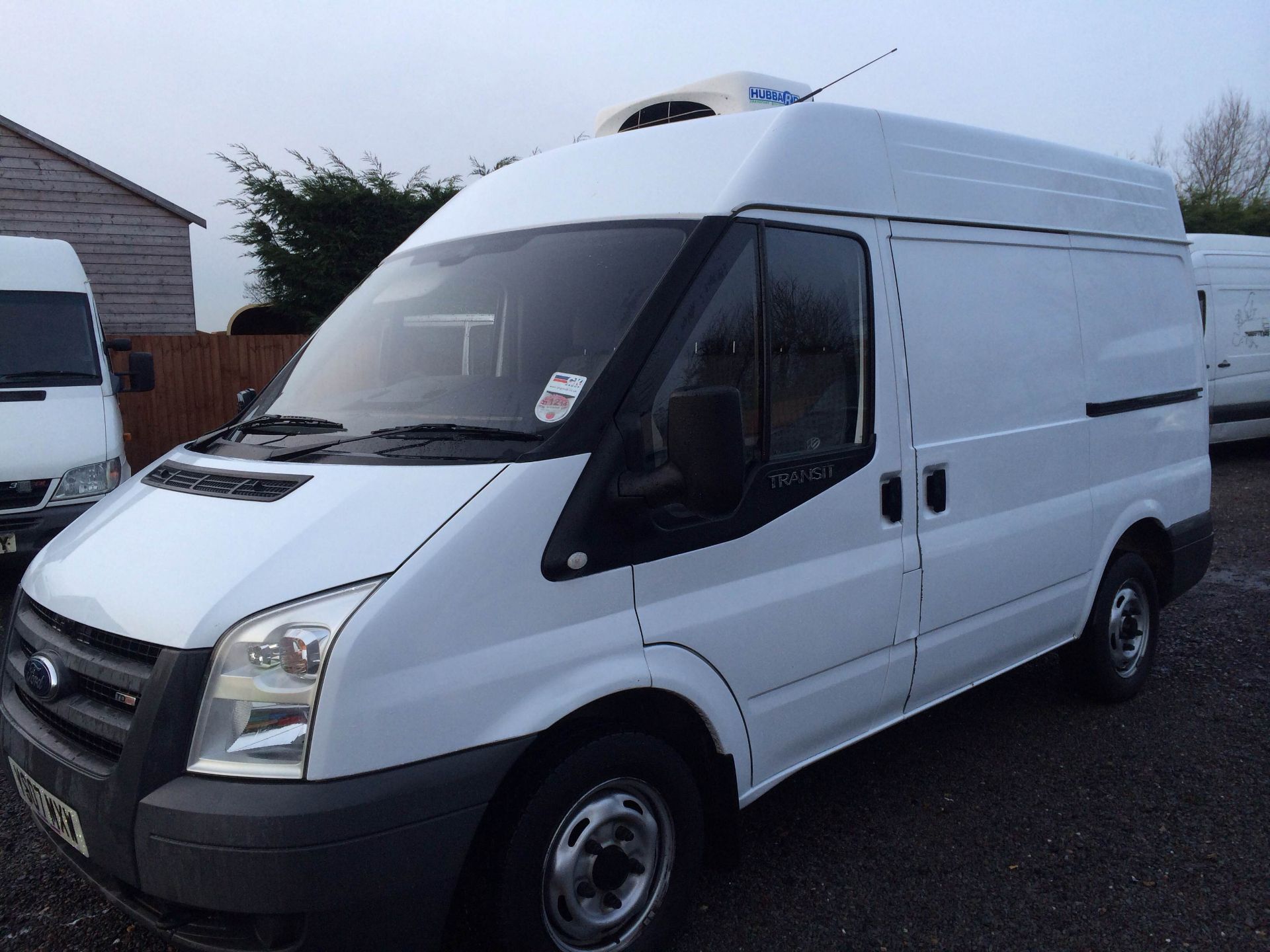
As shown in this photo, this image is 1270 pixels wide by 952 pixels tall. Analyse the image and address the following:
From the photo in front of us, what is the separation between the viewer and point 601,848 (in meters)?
2.55

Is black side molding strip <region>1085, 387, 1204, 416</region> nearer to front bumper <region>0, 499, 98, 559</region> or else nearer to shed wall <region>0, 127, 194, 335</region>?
front bumper <region>0, 499, 98, 559</region>

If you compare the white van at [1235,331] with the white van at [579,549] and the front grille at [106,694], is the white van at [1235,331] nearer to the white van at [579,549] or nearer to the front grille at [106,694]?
the white van at [579,549]

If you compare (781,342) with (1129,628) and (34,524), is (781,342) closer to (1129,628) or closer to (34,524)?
(1129,628)

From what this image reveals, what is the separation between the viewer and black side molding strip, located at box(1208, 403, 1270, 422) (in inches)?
477

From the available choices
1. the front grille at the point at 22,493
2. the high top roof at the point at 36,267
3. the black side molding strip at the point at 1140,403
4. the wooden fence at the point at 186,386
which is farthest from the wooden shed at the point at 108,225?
the black side molding strip at the point at 1140,403

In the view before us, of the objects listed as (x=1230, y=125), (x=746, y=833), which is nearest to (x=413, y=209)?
(x=746, y=833)

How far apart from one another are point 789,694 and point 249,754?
1.59 metres

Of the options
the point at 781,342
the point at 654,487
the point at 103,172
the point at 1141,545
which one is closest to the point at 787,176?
the point at 781,342

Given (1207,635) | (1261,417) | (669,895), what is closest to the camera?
(669,895)

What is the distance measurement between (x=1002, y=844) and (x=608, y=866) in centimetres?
168

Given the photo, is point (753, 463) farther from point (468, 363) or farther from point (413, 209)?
point (413, 209)

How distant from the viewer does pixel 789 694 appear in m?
3.02

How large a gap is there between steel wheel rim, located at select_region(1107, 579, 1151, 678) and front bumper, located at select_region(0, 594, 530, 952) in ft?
11.4

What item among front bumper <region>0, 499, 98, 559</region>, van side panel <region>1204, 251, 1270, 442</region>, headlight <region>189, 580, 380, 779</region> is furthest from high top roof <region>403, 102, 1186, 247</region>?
van side panel <region>1204, 251, 1270, 442</region>
